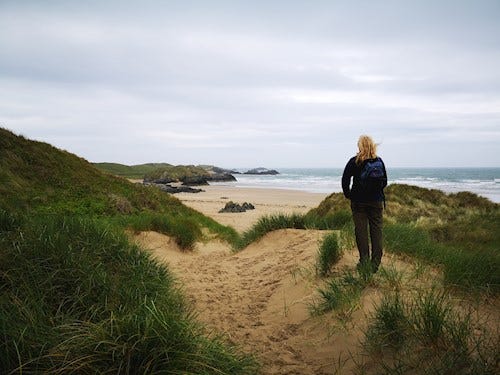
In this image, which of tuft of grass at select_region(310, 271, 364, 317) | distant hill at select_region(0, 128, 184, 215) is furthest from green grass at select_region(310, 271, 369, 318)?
distant hill at select_region(0, 128, 184, 215)

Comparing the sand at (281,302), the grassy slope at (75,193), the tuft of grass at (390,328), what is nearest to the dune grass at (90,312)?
the sand at (281,302)

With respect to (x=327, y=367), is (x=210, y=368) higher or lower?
higher

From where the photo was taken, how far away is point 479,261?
18.1 feet

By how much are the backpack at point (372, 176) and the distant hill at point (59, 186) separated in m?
10.4

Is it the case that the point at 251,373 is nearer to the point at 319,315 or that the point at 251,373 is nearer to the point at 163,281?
the point at 319,315

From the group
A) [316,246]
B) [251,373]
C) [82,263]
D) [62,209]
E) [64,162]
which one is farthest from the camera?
[64,162]

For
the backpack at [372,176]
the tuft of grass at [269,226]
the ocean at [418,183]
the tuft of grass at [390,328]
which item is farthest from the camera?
the ocean at [418,183]

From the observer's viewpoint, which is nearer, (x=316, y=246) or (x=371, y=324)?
(x=371, y=324)

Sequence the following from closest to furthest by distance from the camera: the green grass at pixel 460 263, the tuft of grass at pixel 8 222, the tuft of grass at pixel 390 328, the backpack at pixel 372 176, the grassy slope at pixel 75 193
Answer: the tuft of grass at pixel 390 328, the green grass at pixel 460 263, the backpack at pixel 372 176, the tuft of grass at pixel 8 222, the grassy slope at pixel 75 193

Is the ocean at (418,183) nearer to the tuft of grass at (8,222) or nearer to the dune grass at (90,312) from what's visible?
the dune grass at (90,312)

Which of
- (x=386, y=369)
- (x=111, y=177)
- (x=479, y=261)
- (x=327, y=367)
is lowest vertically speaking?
(x=327, y=367)

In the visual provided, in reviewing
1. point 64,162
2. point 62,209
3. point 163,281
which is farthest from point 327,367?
point 64,162

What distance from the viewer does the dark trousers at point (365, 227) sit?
5785 millimetres

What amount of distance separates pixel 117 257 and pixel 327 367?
10.9 feet
